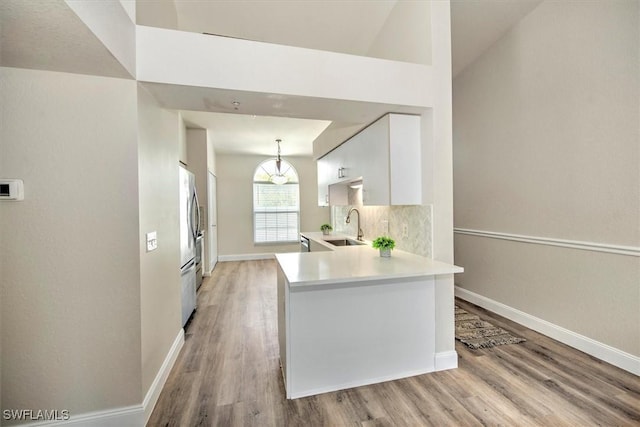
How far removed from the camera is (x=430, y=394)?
191cm

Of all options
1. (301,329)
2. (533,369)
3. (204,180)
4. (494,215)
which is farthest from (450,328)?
(204,180)

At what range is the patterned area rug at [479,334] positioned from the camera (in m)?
2.60

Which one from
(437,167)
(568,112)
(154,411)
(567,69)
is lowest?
(154,411)

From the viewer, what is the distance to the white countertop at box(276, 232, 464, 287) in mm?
1759

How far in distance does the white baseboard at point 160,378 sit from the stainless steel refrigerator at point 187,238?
20.9 inches

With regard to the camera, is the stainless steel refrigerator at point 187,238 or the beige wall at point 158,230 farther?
the stainless steel refrigerator at point 187,238

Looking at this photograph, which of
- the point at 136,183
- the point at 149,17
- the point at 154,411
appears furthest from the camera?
the point at 149,17

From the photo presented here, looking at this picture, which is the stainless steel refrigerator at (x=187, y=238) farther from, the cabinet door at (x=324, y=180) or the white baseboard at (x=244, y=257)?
the white baseboard at (x=244, y=257)

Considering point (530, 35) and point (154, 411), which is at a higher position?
point (530, 35)

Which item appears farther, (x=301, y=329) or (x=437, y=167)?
(x=437, y=167)

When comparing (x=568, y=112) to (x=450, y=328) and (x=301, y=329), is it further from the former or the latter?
(x=301, y=329)

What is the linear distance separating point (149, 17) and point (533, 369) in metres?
4.14

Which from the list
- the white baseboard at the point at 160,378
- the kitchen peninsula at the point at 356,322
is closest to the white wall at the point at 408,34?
the kitchen peninsula at the point at 356,322

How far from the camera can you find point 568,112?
249 cm
